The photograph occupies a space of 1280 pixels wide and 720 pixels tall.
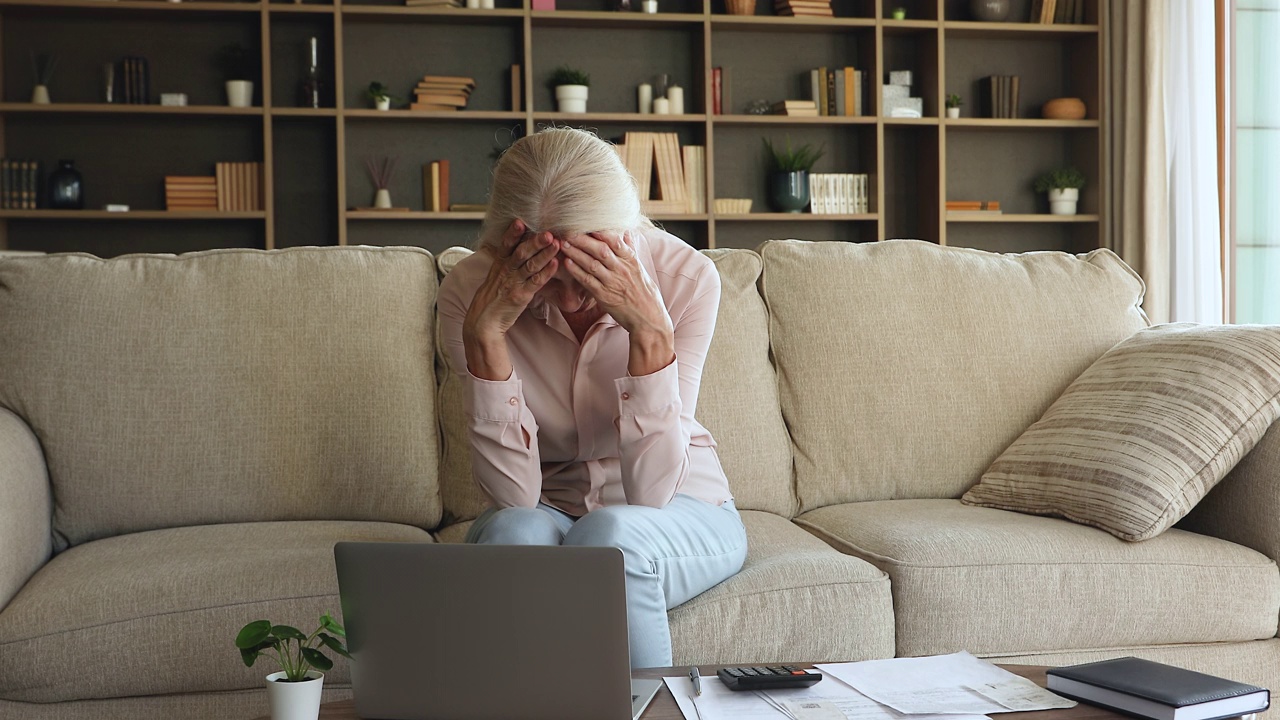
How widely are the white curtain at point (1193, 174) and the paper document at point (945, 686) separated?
3363 millimetres

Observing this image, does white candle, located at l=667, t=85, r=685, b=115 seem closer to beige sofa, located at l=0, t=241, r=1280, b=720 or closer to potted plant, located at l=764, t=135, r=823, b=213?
potted plant, located at l=764, t=135, r=823, b=213

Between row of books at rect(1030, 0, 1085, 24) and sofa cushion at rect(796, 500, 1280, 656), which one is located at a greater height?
row of books at rect(1030, 0, 1085, 24)

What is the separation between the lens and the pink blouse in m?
1.63

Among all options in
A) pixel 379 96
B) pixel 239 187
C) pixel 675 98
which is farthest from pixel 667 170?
pixel 239 187

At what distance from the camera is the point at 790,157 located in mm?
4590

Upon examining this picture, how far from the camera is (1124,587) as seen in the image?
1.66 m

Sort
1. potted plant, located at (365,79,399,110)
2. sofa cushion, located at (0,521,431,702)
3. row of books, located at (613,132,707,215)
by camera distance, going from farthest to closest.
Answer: row of books, located at (613,132,707,215) → potted plant, located at (365,79,399,110) → sofa cushion, located at (0,521,431,702)

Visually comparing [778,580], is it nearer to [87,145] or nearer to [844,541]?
[844,541]

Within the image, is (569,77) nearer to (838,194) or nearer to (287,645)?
(838,194)

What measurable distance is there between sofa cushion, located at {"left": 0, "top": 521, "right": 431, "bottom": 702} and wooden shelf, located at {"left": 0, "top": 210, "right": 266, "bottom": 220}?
286 centimetres

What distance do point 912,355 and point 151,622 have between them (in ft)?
4.42

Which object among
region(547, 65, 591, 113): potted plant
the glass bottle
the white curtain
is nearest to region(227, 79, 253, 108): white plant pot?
the glass bottle

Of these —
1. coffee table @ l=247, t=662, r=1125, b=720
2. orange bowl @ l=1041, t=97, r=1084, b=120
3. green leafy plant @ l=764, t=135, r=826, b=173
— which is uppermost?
orange bowl @ l=1041, t=97, r=1084, b=120

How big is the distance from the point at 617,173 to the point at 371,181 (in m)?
3.10
